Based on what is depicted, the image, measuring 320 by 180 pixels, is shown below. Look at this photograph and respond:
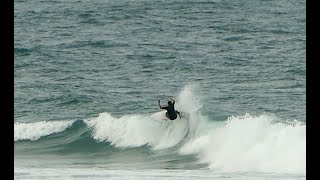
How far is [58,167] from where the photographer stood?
21609mm

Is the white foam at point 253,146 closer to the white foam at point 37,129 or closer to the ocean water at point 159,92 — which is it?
the ocean water at point 159,92

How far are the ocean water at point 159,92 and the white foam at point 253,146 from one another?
0.14 ft

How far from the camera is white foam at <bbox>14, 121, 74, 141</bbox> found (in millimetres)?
27747

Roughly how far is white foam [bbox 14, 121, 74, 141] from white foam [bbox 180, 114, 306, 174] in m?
5.51

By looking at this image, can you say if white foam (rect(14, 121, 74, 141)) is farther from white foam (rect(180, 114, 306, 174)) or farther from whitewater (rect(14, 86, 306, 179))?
white foam (rect(180, 114, 306, 174))

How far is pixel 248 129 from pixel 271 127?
2.21ft

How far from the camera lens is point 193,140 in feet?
82.9

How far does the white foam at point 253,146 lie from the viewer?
68.5 ft

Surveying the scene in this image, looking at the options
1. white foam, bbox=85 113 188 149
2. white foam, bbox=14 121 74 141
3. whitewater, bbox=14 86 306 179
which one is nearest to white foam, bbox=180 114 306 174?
whitewater, bbox=14 86 306 179

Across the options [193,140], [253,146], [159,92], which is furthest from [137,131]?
[253,146]

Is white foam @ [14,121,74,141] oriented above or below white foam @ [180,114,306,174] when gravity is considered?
above

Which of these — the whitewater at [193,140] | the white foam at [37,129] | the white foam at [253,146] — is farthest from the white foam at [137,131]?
the white foam at [253,146]

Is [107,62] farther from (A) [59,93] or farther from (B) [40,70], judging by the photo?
(A) [59,93]
